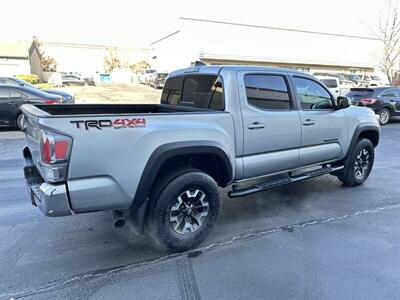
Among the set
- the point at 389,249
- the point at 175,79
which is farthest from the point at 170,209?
the point at 389,249

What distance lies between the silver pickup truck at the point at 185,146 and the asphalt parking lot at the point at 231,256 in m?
0.41

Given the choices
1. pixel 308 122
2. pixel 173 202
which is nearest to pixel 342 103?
pixel 308 122

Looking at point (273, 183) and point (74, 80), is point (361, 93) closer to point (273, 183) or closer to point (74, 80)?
point (273, 183)

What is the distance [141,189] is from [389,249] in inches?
109

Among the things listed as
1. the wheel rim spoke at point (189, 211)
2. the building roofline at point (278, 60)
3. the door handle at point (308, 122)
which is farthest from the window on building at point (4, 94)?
the building roofline at point (278, 60)

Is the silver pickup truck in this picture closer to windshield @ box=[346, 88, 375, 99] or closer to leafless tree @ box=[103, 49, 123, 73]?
windshield @ box=[346, 88, 375, 99]

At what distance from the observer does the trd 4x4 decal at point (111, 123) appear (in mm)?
2662

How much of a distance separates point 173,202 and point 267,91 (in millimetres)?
1909

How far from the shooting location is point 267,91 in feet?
Result: 13.5

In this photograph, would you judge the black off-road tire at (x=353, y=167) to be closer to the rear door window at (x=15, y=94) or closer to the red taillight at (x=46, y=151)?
the red taillight at (x=46, y=151)

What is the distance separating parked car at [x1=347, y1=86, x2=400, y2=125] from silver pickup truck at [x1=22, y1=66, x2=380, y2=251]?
30.2 ft

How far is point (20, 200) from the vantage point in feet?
15.7

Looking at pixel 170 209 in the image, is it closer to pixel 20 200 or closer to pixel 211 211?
pixel 211 211

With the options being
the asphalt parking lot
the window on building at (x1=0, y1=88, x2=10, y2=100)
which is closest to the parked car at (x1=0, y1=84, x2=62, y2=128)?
the window on building at (x1=0, y1=88, x2=10, y2=100)
